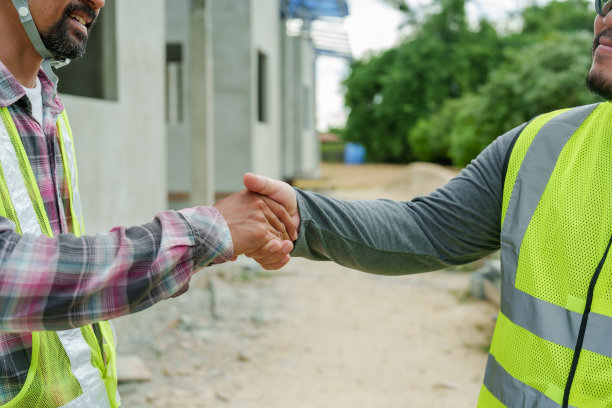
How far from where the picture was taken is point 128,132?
19.9 feet

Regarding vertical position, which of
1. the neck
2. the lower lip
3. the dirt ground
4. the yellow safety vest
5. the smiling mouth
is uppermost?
the smiling mouth

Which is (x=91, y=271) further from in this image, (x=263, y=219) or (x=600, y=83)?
(x=600, y=83)

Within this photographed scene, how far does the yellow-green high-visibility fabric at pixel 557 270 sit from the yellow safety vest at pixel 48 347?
107 centimetres

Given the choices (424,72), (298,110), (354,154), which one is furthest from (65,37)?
(354,154)

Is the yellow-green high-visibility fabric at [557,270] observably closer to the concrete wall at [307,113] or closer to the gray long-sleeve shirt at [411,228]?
the gray long-sleeve shirt at [411,228]

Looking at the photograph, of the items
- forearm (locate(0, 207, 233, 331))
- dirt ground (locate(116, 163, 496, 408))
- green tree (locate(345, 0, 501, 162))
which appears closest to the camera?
forearm (locate(0, 207, 233, 331))

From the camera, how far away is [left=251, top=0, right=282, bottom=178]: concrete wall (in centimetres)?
1078

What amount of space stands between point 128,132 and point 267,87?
676 cm

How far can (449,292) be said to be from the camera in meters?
8.11

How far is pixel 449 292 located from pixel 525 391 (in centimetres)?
672

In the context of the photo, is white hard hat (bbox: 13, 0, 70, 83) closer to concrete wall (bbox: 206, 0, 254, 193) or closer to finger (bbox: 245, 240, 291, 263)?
finger (bbox: 245, 240, 291, 263)

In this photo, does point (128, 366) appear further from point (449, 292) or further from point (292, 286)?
point (449, 292)

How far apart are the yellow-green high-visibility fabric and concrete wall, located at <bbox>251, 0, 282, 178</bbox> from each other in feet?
29.8

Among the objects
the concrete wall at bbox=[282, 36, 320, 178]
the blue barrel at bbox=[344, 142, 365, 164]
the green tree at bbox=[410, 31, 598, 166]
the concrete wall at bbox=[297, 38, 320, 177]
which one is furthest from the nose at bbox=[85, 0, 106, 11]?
the blue barrel at bbox=[344, 142, 365, 164]
